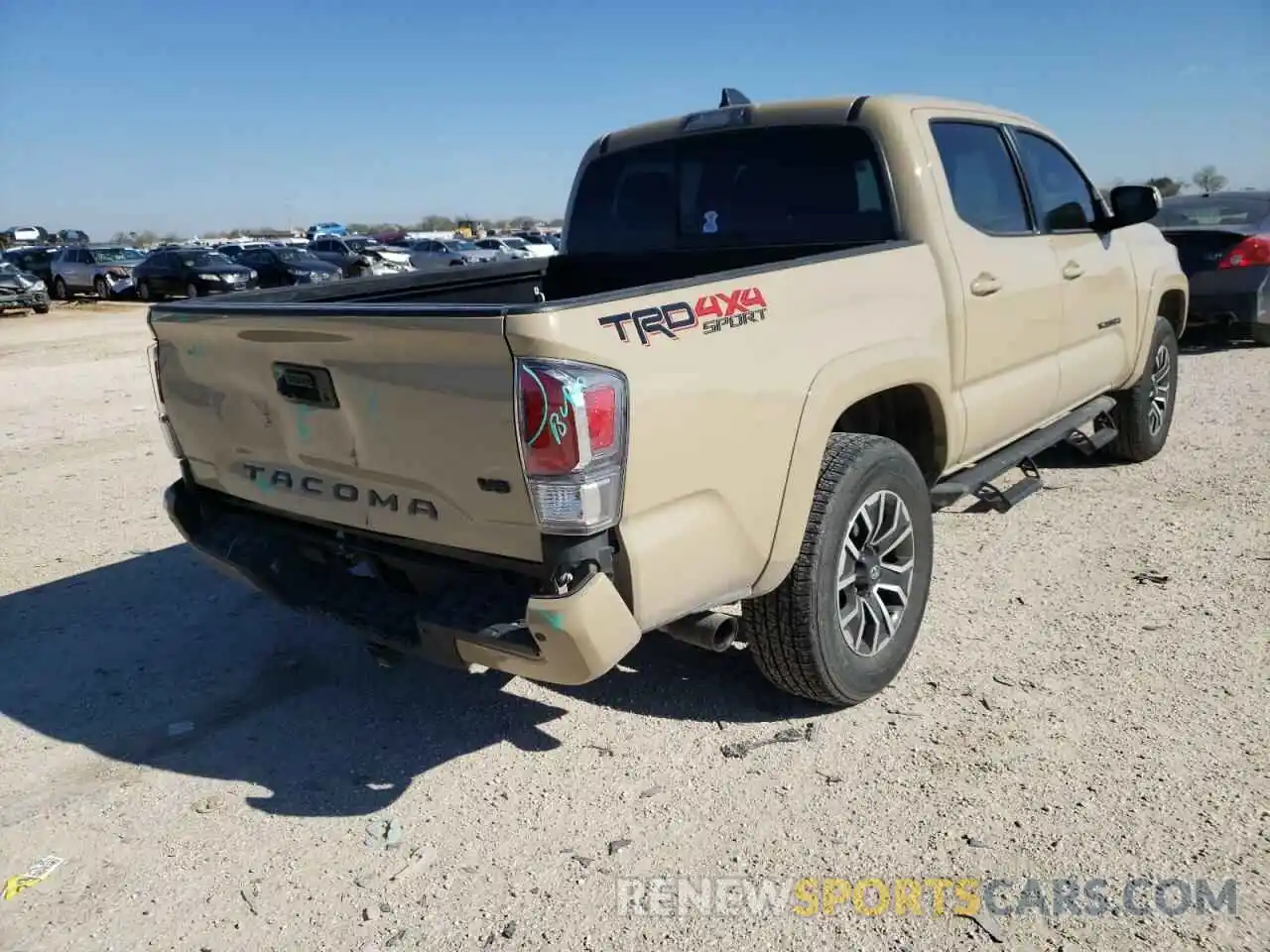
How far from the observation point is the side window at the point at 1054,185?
4734 mm

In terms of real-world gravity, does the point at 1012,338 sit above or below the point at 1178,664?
above

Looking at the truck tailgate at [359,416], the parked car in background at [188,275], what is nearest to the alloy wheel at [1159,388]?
the truck tailgate at [359,416]

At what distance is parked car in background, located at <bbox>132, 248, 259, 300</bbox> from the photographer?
81.4 feet

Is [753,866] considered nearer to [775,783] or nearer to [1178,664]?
[775,783]

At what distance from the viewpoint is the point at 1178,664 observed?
143 inches

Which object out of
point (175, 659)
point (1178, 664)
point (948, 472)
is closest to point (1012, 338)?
point (948, 472)

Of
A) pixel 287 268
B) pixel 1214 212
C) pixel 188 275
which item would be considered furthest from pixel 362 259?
pixel 1214 212

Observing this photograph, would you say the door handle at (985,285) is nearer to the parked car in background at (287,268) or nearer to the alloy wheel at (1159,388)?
the alloy wheel at (1159,388)

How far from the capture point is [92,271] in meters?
28.4

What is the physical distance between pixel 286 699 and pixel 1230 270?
10.1 meters

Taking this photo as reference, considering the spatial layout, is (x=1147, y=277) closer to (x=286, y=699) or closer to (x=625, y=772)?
(x=625, y=772)

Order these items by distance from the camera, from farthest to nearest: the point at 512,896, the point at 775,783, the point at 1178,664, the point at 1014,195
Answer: the point at 1014,195
the point at 1178,664
the point at 775,783
the point at 512,896

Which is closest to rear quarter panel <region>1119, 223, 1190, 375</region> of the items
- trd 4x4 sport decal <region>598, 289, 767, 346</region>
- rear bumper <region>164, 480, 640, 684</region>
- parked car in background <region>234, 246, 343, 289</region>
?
trd 4x4 sport decal <region>598, 289, 767, 346</region>

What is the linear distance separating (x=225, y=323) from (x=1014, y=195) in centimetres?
339
